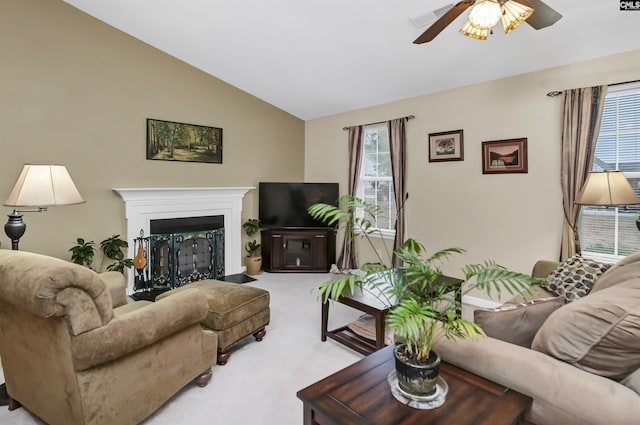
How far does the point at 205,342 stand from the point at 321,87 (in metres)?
3.68

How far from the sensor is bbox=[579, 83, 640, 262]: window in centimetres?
300

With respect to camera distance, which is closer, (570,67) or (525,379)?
(525,379)

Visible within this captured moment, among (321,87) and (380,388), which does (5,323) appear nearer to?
(380,388)

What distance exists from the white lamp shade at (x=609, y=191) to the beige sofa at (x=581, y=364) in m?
1.41

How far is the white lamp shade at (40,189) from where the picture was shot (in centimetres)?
241

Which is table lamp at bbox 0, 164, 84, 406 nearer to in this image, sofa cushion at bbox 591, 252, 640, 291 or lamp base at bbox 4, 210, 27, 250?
lamp base at bbox 4, 210, 27, 250

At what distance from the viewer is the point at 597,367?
126 cm

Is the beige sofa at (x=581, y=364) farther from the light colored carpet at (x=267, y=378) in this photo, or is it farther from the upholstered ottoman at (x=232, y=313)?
the upholstered ottoman at (x=232, y=313)

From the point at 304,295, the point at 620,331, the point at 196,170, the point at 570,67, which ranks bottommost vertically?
the point at 304,295

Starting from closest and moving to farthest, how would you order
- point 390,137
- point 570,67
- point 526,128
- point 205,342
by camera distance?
point 205,342 → point 570,67 → point 526,128 → point 390,137

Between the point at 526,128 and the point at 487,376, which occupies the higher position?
the point at 526,128

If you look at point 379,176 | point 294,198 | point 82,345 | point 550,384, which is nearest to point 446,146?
point 379,176

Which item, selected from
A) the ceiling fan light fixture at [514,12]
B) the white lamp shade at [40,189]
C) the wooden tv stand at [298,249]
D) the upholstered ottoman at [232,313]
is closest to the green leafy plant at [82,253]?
the white lamp shade at [40,189]

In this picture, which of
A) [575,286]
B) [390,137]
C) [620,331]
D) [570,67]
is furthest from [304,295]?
[570,67]
